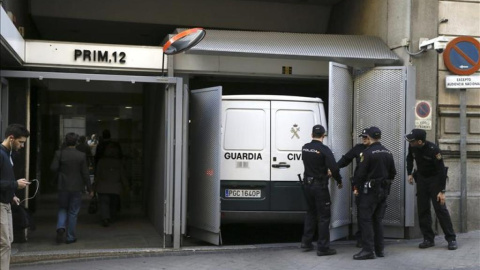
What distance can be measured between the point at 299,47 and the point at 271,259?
3.26 m

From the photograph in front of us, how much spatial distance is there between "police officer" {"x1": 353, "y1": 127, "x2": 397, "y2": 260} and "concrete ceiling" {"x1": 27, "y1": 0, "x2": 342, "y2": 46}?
5060 mm

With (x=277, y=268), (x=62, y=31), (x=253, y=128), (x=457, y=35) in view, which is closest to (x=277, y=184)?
(x=253, y=128)

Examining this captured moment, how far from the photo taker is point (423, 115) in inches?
346

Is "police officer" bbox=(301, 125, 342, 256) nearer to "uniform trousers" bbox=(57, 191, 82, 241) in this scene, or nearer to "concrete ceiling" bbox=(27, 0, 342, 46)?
"uniform trousers" bbox=(57, 191, 82, 241)

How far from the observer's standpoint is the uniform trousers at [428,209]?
7902 mm

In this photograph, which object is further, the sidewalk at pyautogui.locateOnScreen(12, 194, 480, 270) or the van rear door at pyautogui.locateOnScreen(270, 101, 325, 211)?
the van rear door at pyautogui.locateOnScreen(270, 101, 325, 211)

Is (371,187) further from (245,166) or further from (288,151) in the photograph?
(245,166)

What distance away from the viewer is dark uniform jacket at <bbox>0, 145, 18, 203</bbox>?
5594mm

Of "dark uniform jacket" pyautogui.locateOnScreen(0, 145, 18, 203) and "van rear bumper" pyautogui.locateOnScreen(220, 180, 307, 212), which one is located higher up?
"dark uniform jacket" pyautogui.locateOnScreen(0, 145, 18, 203)

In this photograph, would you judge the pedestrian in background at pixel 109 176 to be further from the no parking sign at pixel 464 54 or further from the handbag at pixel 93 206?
the no parking sign at pixel 464 54

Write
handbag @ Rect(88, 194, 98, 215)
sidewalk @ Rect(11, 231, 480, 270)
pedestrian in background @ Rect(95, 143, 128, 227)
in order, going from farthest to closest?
handbag @ Rect(88, 194, 98, 215)
pedestrian in background @ Rect(95, 143, 128, 227)
sidewalk @ Rect(11, 231, 480, 270)

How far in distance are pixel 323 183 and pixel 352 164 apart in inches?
52.7

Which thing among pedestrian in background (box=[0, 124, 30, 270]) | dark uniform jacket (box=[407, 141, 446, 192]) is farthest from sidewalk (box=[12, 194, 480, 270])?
pedestrian in background (box=[0, 124, 30, 270])

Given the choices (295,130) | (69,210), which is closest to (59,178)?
(69,210)
